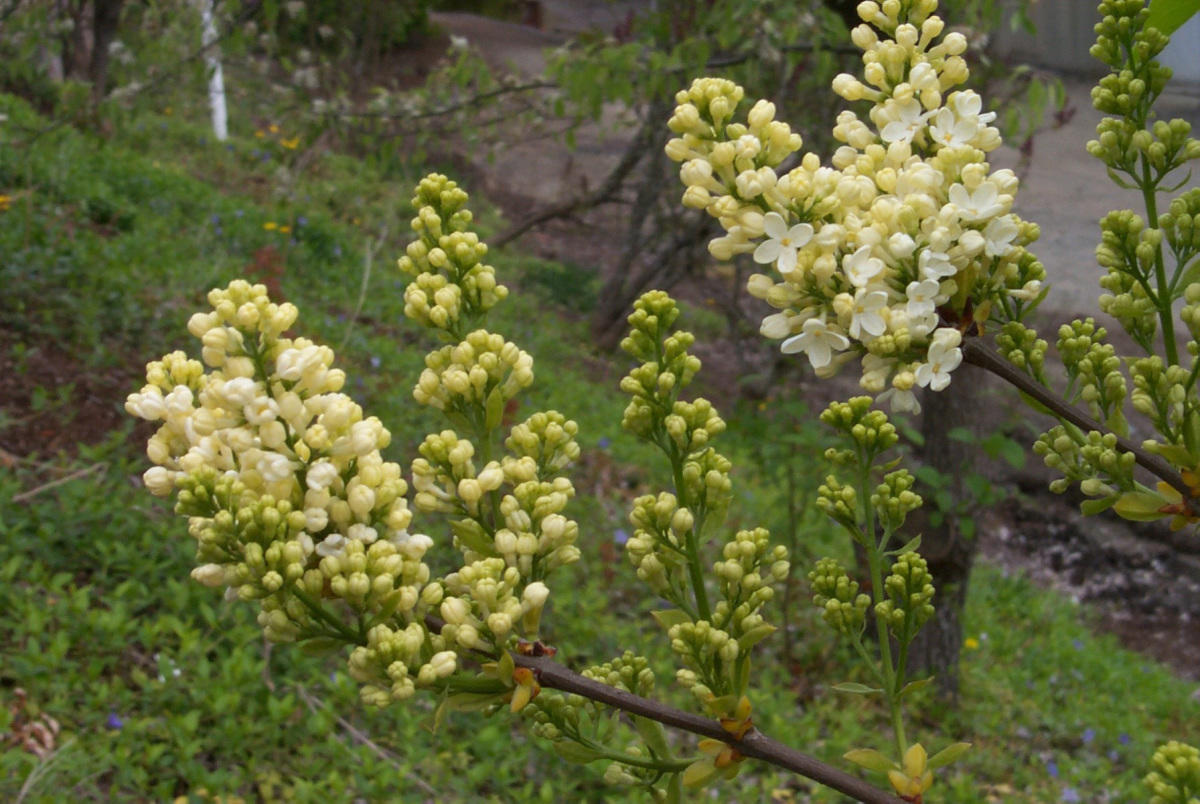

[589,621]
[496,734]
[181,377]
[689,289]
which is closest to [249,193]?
[689,289]

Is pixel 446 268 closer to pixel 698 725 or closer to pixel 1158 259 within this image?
pixel 698 725

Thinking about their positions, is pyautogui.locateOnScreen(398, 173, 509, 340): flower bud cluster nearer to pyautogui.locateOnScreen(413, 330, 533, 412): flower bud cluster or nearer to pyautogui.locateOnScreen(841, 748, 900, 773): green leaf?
pyautogui.locateOnScreen(413, 330, 533, 412): flower bud cluster

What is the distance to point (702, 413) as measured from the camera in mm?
933

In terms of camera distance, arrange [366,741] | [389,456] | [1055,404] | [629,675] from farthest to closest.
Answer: [389,456] → [366,741] → [629,675] → [1055,404]

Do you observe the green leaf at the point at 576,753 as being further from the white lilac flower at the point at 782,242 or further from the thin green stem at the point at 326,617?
the white lilac flower at the point at 782,242

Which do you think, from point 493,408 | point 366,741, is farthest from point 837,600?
point 366,741

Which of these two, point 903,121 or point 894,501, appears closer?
point 903,121

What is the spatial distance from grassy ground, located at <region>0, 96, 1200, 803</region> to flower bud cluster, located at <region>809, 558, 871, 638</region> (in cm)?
205

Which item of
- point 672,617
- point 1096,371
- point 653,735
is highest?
point 1096,371

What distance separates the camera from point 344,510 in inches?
32.7

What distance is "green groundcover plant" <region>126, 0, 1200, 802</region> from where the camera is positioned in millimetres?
806

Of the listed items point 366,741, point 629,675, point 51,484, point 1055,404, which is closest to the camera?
point 1055,404

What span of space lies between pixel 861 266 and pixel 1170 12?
331 millimetres

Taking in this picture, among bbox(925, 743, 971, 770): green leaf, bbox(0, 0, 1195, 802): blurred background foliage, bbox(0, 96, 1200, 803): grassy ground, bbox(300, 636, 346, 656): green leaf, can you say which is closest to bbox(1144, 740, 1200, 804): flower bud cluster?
bbox(925, 743, 971, 770): green leaf
